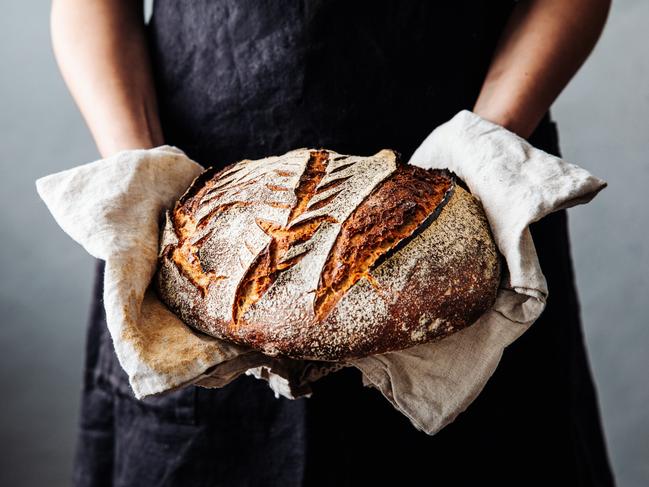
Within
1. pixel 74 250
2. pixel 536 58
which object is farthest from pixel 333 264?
pixel 74 250

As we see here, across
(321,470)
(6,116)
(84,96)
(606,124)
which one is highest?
(84,96)

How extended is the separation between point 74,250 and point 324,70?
1.41m

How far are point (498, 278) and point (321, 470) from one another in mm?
521

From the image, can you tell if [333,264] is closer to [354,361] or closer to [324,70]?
[354,361]

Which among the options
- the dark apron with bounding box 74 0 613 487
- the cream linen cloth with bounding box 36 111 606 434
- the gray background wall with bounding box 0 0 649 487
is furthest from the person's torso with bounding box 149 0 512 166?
the gray background wall with bounding box 0 0 649 487

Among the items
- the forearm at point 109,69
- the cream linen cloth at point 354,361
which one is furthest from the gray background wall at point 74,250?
the cream linen cloth at point 354,361

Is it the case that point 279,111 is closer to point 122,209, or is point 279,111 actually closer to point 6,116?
point 122,209

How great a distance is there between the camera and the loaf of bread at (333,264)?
0.72 m

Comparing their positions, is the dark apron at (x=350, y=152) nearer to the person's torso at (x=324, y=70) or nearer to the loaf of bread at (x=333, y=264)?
the person's torso at (x=324, y=70)

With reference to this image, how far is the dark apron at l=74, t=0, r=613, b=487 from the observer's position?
1069 mm

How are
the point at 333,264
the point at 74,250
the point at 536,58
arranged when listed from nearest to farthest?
the point at 333,264 → the point at 536,58 → the point at 74,250

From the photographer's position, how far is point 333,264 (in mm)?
731

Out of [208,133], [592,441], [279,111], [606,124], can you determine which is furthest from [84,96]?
[606,124]

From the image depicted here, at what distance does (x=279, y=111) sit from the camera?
1.09 metres
